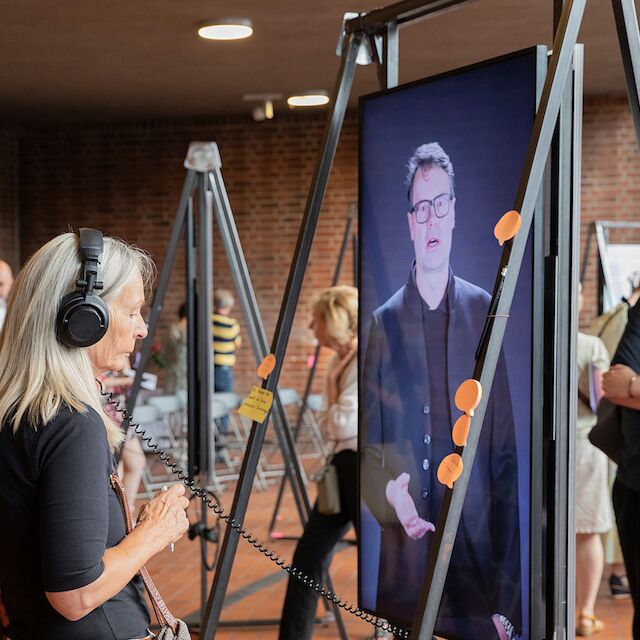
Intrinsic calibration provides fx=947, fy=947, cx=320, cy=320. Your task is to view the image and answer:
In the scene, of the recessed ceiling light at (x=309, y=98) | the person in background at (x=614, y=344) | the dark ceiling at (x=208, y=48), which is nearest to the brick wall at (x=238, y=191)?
the dark ceiling at (x=208, y=48)

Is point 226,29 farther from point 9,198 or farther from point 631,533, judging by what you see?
point 9,198

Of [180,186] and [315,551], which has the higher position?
[180,186]

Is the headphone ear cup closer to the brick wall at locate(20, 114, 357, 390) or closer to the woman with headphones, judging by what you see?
the woman with headphones

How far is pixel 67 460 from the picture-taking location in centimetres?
147

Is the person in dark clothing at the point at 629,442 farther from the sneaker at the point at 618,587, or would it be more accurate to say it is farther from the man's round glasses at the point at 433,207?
the sneaker at the point at 618,587

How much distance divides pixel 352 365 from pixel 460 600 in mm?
1713

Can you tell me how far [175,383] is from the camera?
28.2ft

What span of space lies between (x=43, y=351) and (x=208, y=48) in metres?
5.39

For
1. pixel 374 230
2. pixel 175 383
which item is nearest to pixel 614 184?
pixel 175 383

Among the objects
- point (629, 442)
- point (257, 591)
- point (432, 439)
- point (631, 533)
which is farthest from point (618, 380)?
point (257, 591)

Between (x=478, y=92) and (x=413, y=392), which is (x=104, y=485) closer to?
(x=413, y=392)

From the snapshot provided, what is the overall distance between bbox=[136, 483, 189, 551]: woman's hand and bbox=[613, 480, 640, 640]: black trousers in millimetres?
1474

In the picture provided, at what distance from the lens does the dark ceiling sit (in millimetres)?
5574

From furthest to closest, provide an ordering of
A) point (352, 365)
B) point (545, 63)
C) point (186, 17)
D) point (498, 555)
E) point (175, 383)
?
point (175, 383)
point (186, 17)
point (352, 365)
point (498, 555)
point (545, 63)
